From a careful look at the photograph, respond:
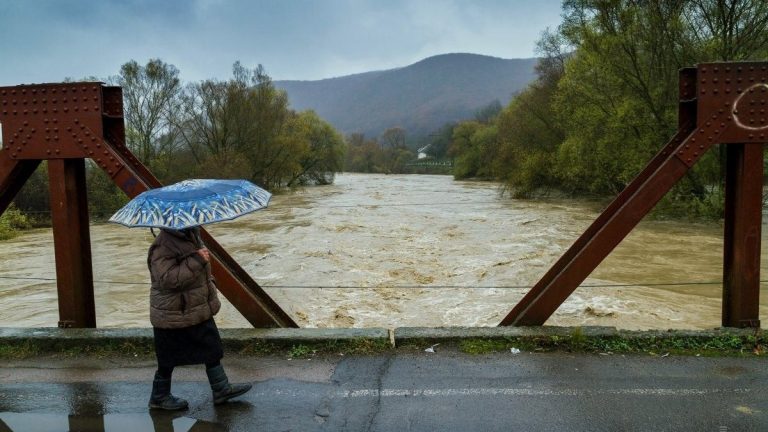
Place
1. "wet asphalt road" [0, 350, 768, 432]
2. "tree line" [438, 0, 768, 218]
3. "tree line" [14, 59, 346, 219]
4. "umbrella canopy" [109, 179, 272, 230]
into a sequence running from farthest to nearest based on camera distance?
1. "tree line" [14, 59, 346, 219]
2. "tree line" [438, 0, 768, 218]
3. "wet asphalt road" [0, 350, 768, 432]
4. "umbrella canopy" [109, 179, 272, 230]

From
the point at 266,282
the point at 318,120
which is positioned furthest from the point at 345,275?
the point at 318,120

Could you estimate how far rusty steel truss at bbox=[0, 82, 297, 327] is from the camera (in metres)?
5.27

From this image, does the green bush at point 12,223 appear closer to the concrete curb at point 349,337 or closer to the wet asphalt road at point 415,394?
the concrete curb at point 349,337

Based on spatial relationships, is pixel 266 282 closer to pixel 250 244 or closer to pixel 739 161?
pixel 250 244

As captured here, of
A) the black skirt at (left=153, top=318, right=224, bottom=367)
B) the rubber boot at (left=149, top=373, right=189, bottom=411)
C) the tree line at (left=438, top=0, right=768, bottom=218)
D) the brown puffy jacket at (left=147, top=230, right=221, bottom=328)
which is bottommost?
the rubber boot at (left=149, top=373, right=189, bottom=411)

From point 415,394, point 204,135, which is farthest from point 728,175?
point 204,135

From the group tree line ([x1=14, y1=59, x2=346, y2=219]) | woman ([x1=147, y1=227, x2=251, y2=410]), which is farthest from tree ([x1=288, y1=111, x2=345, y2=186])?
woman ([x1=147, y1=227, x2=251, y2=410])

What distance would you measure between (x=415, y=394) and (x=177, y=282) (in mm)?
1903

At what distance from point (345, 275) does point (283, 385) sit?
11.1m

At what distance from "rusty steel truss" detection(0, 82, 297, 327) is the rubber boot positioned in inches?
48.0

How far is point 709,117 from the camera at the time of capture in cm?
508

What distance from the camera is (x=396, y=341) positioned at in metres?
5.41

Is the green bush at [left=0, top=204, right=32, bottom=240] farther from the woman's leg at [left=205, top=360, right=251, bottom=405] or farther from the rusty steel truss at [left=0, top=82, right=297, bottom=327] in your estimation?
the woman's leg at [left=205, top=360, right=251, bottom=405]

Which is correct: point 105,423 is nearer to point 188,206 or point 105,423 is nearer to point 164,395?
point 164,395
